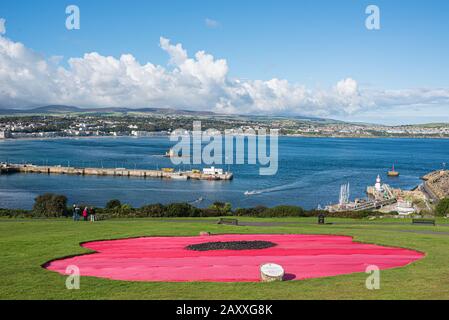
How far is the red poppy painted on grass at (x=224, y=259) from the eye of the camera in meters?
12.1

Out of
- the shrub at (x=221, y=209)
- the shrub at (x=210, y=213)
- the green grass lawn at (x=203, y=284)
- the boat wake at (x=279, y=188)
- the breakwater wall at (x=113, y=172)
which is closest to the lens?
the green grass lawn at (x=203, y=284)

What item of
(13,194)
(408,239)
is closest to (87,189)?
(13,194)

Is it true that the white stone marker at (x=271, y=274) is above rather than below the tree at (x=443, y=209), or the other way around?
above

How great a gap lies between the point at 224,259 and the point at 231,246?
1.79 meters

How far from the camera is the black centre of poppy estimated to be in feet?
51.5

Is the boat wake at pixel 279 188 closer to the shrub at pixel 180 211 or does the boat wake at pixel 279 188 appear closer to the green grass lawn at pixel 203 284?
the shrub at pixel 180 211

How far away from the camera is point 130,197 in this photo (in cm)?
6694

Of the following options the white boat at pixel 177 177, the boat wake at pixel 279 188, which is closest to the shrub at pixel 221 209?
the boat wake at pixel 279 188

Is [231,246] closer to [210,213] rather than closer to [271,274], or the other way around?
[271,274]

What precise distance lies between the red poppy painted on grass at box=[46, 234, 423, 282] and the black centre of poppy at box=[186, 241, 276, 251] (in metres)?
0.26

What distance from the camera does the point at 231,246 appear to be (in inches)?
624

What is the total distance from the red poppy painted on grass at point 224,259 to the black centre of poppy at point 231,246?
0.26 meters

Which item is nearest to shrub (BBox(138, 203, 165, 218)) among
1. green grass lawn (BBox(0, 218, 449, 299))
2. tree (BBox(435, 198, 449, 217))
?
green grass lawn (BBox(0, 218, 449, 299))

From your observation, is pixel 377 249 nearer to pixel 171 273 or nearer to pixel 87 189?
pixel 171 273
